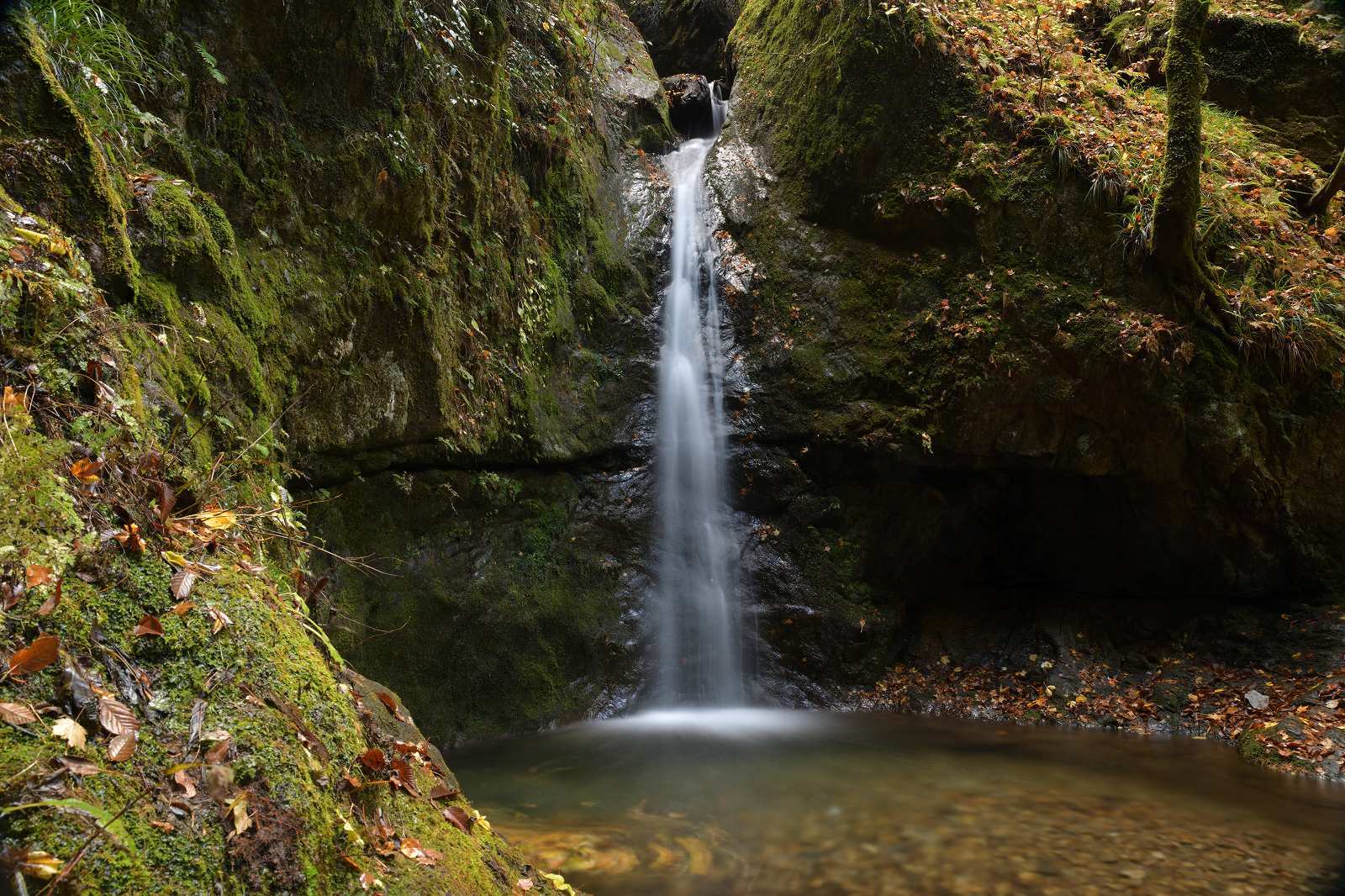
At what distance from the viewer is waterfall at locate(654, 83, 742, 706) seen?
7.61 metres

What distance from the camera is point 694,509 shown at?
8070mm

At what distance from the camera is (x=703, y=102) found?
12.3 metres

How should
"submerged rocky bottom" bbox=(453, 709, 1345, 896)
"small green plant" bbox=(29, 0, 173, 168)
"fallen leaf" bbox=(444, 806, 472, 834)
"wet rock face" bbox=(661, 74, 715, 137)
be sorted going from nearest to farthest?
1. "fallen leaf" bbox=(444, 806, 472, 834)
2. "small green plant" bbox=(29, 0, 173, 168)
3. "submerged rocky bottom" bbox=(453, 709, 1345, 896)
4. "wet rock face" bbox=(661, 74, 715, 137)

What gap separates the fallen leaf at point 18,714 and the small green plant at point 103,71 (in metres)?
2.58

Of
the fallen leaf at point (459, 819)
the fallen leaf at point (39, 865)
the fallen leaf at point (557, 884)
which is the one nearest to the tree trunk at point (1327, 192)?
the fallen leaf at point (557, 884)

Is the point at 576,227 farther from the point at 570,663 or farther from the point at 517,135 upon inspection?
the point at 570,663

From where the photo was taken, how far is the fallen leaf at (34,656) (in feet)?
4.73

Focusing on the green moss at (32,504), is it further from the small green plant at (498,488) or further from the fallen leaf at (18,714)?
the small green plant at (498,488)

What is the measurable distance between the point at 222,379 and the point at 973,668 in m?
7.39

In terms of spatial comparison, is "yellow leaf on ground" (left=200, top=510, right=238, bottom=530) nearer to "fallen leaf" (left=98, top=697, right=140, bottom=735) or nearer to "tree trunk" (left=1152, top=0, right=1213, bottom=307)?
"fallen leaf" (left=98, top=697, right=140, bottom=735)

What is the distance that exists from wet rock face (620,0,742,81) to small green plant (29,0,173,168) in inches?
431

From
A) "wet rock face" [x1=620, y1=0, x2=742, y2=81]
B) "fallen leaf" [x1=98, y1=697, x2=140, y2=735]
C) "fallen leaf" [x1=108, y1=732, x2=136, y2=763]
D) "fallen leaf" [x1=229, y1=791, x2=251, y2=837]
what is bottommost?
"fallen leaf" [x1=229, y1=791, x2=251, y2=837]

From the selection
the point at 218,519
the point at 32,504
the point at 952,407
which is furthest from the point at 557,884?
the point at 952,407

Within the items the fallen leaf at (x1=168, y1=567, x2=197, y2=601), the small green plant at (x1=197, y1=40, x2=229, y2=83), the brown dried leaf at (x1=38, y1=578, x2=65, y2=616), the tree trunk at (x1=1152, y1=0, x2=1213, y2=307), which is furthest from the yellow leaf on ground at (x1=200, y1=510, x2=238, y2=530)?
the tree trunk at (x1=1152, y1=0, x2=1213, y2=307)
